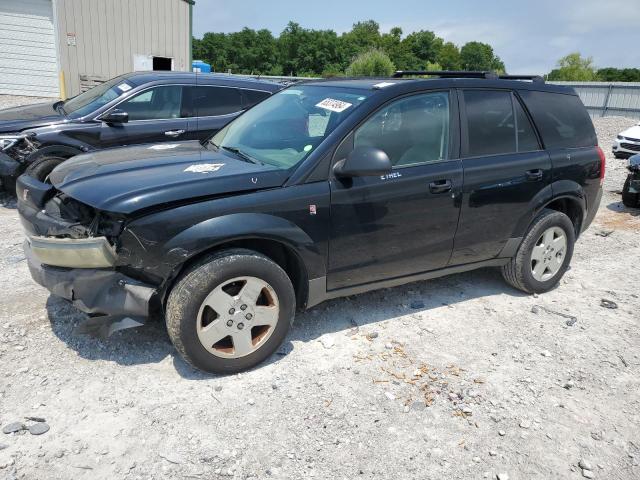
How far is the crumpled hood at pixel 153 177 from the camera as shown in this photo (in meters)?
3.03

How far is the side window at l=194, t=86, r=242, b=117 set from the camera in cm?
718

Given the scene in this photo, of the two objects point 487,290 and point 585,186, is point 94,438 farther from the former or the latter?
point 585,186

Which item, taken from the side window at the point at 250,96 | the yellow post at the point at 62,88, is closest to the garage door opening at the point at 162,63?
the yellow post at the point at 62,88

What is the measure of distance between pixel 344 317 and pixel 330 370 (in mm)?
769

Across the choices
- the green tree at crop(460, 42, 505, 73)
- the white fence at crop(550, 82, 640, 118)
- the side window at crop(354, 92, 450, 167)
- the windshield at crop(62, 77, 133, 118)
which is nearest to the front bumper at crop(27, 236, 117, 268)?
the side window at crop(354, 92, 450, 167)

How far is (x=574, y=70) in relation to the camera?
78250 millimetres

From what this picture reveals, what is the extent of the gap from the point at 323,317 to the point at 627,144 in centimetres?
1189

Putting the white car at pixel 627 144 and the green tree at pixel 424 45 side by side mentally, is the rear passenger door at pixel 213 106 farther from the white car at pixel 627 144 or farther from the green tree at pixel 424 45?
the green tree at pixel 424 45

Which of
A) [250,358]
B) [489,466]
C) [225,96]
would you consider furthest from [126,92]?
[489,466]

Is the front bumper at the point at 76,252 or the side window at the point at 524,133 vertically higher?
the side window at the point at 524,133

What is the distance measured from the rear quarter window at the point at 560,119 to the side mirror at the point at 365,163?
189 centimetres

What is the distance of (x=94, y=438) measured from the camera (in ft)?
9.02

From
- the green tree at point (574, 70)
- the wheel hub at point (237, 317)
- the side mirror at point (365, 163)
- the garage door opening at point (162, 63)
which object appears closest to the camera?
the wheel hub at point (237, 317)

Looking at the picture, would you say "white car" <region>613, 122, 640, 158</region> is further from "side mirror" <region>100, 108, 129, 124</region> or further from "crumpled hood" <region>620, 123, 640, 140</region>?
"side mirror" <region>100, 108, 129, 124</region>
